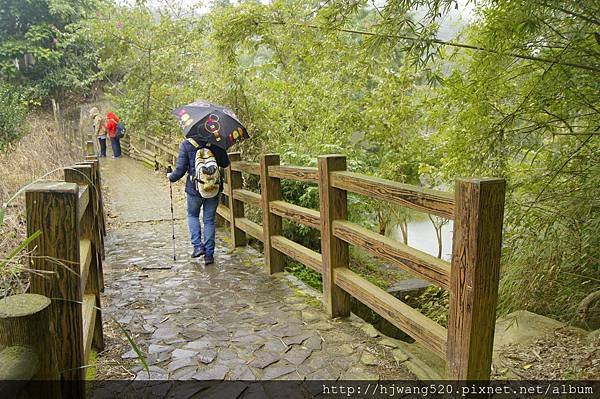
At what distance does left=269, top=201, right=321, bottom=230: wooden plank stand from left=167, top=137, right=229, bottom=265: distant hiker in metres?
0.78

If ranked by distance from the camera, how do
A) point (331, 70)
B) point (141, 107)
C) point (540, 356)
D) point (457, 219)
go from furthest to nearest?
1. point (141, 107)
2. point (331, 70)
3. point (540, 356)
4. point (457, 219)

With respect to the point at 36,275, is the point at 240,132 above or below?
above

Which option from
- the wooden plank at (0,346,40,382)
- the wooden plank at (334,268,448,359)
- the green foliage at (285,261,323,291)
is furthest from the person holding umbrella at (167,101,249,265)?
the wooden plank at (0,346,40,382)

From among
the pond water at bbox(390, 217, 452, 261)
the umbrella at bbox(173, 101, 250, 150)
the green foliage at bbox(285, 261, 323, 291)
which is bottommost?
the pond water at bbox(390, 217, 452, 261)

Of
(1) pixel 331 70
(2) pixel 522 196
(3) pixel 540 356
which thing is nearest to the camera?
(3) pixel 540 356

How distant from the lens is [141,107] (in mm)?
16047

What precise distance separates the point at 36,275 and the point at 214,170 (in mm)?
3328

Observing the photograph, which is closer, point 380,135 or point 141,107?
point 380,135

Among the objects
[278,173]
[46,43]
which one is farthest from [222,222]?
[46,43]

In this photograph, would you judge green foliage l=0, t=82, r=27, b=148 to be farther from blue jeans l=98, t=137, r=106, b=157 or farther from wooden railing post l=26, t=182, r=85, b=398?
wooden railing post l=26, t=182, r=85, b=398

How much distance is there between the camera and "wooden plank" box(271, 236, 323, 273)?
13.8ft

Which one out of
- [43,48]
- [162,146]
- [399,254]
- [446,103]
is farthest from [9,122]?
[399,254]

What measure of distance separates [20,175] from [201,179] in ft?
10.8

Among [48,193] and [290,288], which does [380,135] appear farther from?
[48,193]
